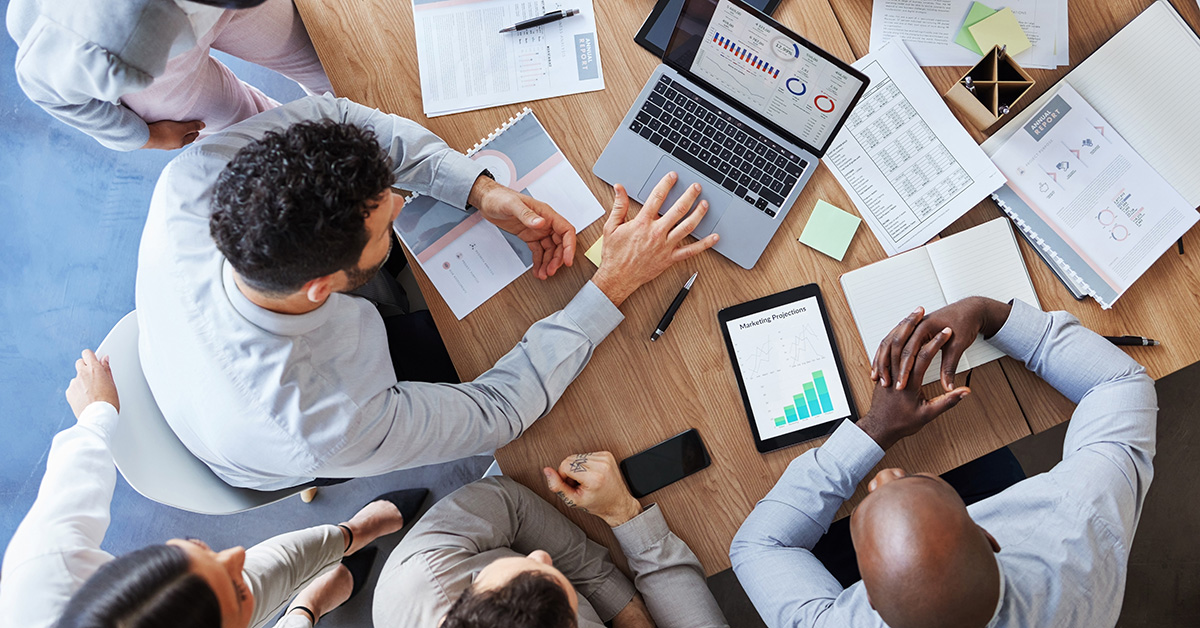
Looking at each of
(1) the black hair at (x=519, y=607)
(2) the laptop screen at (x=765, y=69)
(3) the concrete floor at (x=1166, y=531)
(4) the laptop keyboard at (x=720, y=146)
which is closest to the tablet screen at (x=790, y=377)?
(4) the laptop keyboard at (x=720, y=146)

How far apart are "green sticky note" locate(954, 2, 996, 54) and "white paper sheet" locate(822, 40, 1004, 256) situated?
0.12 meters

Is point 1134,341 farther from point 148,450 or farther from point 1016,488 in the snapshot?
point 148,450

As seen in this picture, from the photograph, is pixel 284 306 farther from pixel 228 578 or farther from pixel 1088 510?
pixel 1088 510

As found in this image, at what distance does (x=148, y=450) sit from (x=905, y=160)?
1563 mm

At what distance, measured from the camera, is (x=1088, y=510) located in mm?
1177

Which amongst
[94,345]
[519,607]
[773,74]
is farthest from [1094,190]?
[94,345]

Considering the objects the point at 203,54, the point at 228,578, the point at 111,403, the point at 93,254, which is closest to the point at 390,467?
the point at 228,578

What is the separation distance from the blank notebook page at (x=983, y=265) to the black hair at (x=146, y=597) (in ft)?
4.70

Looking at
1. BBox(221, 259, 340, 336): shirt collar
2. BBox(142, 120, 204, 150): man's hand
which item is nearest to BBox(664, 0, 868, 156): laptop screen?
BBox(221, 259, 340, 336): shirt collar

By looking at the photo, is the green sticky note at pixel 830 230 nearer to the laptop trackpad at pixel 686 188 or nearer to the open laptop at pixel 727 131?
the open laptop at pixel 727 131

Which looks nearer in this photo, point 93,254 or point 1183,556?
point 1183,556

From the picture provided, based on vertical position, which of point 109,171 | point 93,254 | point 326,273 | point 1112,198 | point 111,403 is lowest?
point 93,254

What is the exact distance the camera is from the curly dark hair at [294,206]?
1.02 meters

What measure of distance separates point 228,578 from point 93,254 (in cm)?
161
